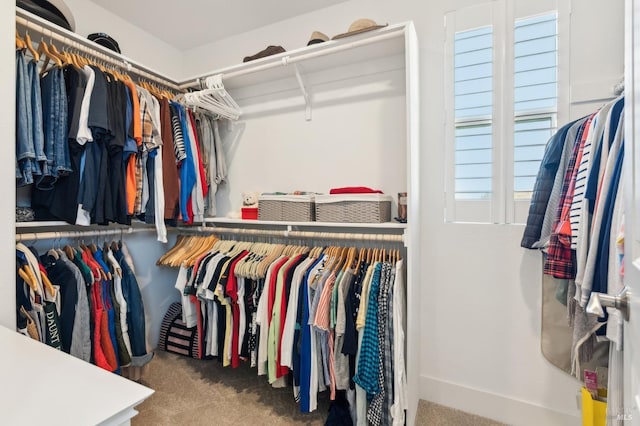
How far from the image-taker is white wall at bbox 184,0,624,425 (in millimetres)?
1471

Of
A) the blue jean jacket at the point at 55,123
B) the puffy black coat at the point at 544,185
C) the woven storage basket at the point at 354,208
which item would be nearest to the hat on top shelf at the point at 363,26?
the woven storage basket at the point at 354,208

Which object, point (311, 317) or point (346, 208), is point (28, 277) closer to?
point (311, 317)

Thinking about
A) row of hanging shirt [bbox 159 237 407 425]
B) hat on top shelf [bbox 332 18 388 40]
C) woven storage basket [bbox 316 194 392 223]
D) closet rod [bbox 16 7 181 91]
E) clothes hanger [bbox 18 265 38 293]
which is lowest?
row of hanging shirt [bbox 159 237 407 425]

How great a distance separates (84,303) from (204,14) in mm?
2035

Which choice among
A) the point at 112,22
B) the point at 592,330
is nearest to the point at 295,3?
the point at 112,22

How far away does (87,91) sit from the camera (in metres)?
1.51

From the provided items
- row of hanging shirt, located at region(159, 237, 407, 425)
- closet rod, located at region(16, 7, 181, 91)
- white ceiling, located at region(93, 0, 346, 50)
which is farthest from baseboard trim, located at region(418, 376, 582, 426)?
closet rod, located at region(16, 7, 181, 91)

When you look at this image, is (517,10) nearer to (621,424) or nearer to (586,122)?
(586,122)

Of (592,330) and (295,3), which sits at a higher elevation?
(295,3)

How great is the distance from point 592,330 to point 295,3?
238cm

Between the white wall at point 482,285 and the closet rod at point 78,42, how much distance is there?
1424 mm

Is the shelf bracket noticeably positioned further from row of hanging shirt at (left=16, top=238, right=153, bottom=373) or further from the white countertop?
the white countertop

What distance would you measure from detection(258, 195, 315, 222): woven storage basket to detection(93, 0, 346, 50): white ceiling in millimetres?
1324

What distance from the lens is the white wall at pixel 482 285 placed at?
4.83 ft
